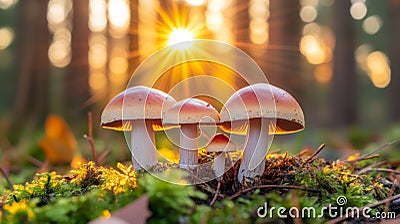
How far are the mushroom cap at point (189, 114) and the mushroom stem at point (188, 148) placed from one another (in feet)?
0.39

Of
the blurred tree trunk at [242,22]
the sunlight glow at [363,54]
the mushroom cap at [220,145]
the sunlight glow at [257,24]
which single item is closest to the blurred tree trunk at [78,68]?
the blurred tree trunk at [242,22]

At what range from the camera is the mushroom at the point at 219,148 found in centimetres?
171

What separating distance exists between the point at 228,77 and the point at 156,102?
6756 mm

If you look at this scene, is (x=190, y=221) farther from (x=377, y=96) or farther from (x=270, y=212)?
(x=377, y=96)

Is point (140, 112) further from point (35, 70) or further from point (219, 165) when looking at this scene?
point (35, 70)

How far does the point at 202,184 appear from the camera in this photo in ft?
5.27

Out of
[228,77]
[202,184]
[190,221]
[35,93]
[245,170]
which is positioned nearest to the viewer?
[190,221]

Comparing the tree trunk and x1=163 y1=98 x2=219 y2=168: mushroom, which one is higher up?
the tree trunk

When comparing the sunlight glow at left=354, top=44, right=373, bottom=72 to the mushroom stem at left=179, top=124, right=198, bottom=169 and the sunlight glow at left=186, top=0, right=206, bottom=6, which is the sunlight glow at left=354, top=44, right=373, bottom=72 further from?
the mushroom stem at left=179, top=124, right=198, bottom=169

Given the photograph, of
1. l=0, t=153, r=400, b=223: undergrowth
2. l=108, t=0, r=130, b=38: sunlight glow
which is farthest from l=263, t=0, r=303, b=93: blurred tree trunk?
l=0, t=153, r=400, b=223: undergrowth

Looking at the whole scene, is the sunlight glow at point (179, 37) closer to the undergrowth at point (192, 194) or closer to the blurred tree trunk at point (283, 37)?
the undergrowth at point (192, 194)

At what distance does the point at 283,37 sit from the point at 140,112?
23.7ft

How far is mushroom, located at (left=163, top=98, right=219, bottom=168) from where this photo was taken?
1631 mm

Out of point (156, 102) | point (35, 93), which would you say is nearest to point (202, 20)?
point (35, 93)
